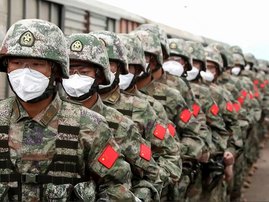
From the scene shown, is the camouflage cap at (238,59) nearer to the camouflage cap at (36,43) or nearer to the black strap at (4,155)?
the camouflage cap at (36,43)

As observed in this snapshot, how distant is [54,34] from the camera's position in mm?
3617

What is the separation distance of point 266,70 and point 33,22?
21.4m

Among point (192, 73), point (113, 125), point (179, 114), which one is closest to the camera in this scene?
point (113, 125)

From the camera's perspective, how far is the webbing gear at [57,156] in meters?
3.39

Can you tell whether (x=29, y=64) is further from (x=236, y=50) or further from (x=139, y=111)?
(x=236, y=50)

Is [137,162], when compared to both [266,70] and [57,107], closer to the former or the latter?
[57,107]

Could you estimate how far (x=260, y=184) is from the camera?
13.0 m

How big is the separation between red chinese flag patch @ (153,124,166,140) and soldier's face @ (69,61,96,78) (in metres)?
1.03

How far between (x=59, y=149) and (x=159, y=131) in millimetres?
1904

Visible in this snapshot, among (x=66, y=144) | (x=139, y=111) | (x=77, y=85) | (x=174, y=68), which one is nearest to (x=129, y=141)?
(x=77, y=85)

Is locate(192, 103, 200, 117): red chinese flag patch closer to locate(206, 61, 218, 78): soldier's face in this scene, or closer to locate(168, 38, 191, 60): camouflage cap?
locate(168, 38, 191, 60): camouflage cap

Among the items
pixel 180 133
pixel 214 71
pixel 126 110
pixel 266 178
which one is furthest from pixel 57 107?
pixel 266 178

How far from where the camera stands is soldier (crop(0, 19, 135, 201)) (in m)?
3.41

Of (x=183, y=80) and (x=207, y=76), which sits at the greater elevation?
(x=183, y=80)
